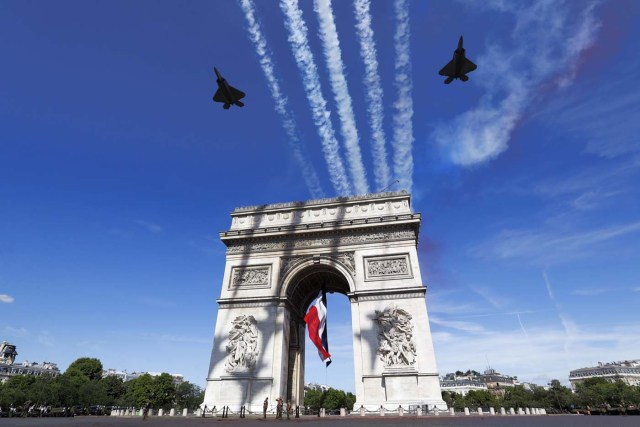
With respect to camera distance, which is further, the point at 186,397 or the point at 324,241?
the point at 186,397

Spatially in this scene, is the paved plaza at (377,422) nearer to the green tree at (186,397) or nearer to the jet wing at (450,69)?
the jet wing at (450,69)

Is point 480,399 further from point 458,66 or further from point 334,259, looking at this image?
point 458,66

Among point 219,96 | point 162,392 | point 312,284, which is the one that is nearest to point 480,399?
point 162,392

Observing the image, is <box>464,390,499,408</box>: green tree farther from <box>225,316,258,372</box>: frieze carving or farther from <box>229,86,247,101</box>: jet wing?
<box>229,86,247,101</box>: jet wing

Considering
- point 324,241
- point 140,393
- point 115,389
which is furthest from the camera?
point 115,389

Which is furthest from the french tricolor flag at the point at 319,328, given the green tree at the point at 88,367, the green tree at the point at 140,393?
the green tree at the point at 88,367

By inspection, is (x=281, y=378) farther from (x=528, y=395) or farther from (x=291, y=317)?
(x=528, y=395)
